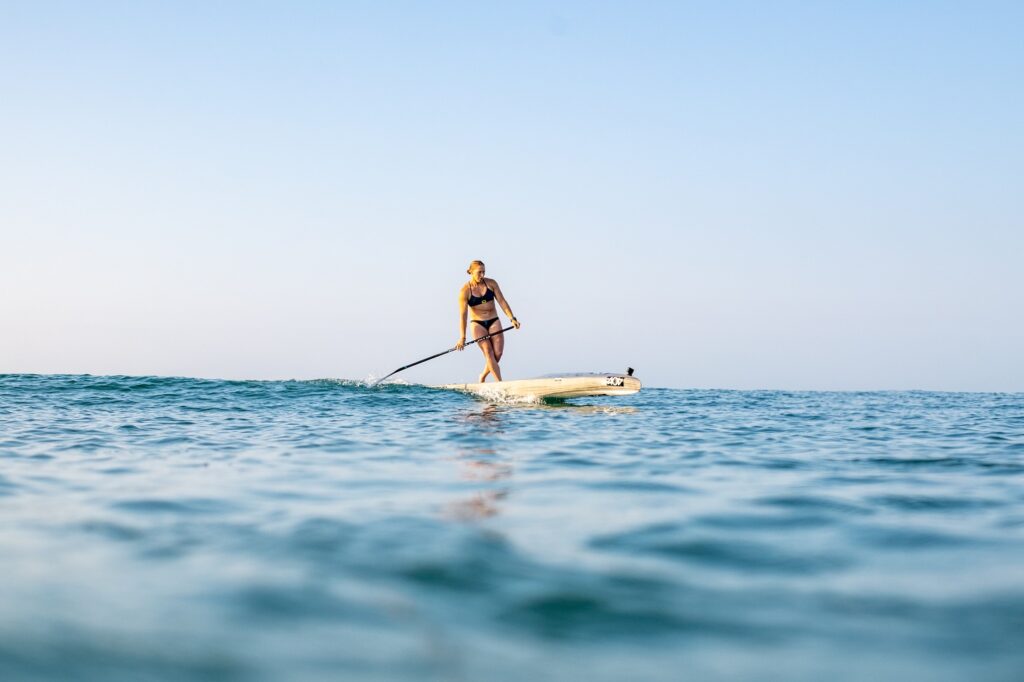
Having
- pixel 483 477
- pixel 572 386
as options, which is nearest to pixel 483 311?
pixel 572 386

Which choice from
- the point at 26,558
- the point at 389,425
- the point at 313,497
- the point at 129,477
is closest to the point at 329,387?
the point at 389,425

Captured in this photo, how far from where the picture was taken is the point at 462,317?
47.2ft

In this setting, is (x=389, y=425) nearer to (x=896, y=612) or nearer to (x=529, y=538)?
(x=529, y=538)

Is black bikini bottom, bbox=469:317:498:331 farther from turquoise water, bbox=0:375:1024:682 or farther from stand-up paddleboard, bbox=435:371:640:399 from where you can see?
turquoise water, bbox=0:375:1024:682

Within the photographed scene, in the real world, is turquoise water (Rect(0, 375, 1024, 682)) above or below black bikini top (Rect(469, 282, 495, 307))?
below

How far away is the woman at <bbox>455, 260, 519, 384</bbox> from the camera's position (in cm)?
1428

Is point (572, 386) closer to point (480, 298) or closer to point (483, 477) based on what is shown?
point (480, 298)

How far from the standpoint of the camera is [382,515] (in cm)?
417

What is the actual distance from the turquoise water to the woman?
7091 mm

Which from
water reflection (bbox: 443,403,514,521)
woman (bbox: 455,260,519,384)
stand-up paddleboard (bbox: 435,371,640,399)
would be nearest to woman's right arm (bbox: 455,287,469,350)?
woman (bbox: 455,260,519,384)

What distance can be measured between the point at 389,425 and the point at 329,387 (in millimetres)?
8455

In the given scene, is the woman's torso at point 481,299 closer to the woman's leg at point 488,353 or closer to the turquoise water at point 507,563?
the woman's leg at point 488,353

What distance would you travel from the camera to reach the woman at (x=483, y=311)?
46.9 feet

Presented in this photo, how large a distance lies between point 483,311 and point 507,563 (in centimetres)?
1146
